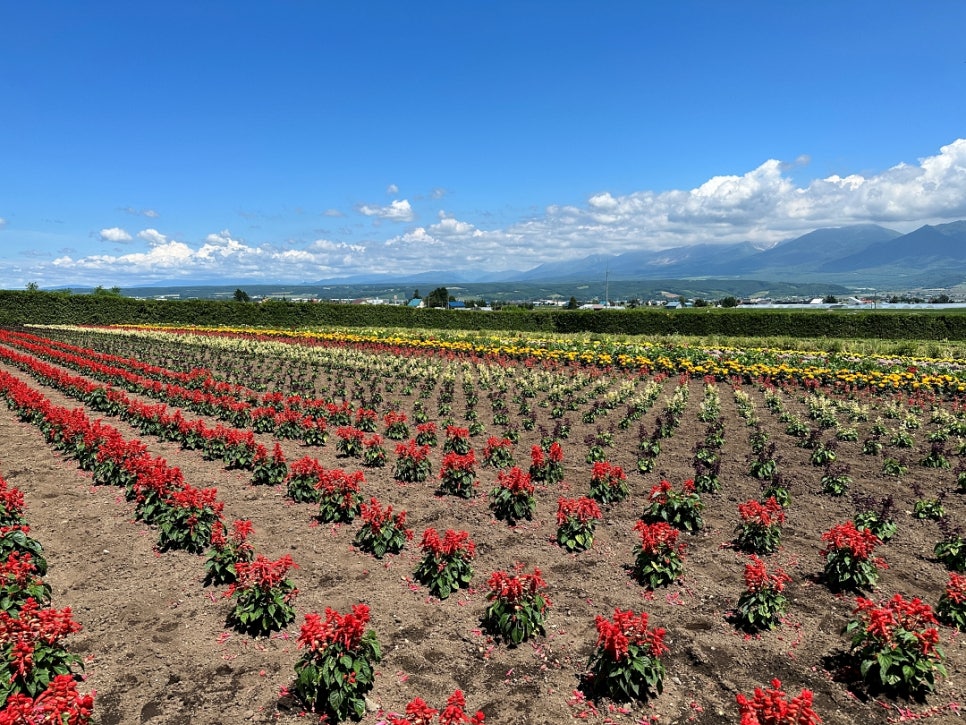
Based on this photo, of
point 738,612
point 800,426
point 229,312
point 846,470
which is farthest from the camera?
point 229,312

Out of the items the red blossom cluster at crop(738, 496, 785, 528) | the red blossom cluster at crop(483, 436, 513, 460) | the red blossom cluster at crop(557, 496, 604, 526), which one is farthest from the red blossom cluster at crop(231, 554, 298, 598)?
the red blossom cluster at crop(738, 496, 785, 528)

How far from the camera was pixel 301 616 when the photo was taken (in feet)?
19.4

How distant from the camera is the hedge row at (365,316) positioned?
38344 mm

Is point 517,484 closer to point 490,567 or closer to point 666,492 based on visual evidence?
point 490,567

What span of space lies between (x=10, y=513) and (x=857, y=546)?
1077cm

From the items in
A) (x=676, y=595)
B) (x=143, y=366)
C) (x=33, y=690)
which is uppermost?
(x=143, y=366)

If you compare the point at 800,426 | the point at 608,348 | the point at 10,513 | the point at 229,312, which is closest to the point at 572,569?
the point at 10,513

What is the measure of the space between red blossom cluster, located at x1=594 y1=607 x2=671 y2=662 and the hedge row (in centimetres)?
3623

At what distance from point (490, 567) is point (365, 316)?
43.8 m

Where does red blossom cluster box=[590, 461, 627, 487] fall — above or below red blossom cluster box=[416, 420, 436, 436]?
below

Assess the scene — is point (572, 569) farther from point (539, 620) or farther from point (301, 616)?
point (301, 616)

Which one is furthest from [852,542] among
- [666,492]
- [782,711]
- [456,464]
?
[456,464]

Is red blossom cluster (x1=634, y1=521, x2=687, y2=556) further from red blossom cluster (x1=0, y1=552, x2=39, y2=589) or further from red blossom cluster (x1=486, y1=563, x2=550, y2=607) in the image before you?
red blossom cluster (x1=0, y1=552, x2=39, y2=589)

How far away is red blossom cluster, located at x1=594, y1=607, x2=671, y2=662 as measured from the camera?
463cm
